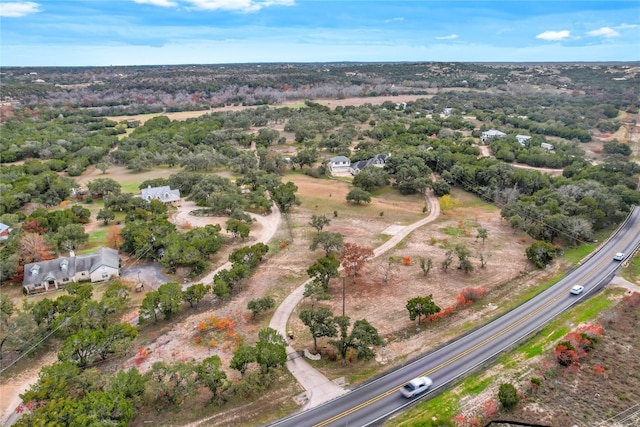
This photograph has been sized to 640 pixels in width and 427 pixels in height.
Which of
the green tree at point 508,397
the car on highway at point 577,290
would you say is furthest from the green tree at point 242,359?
the car on highway at point 577,290

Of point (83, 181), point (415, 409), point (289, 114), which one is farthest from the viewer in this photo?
point (289, 114)

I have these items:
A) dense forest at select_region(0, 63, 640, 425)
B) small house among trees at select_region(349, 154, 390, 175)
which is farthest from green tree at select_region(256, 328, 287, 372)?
small house among trees at select_region(349, 154, 390, 175)

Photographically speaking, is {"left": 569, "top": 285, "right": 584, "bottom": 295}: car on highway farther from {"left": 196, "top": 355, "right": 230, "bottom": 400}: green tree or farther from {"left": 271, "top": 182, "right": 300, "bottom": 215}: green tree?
{"left": 271, "top": 182, "right": 300, "bottom": 215}: green tree

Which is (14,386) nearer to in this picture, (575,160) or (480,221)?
(480,221)

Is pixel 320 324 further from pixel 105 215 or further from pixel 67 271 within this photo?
pixel 105 215

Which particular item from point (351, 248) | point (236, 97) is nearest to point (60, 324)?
point (351, 248)

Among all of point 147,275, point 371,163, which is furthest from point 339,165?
point 147,275
